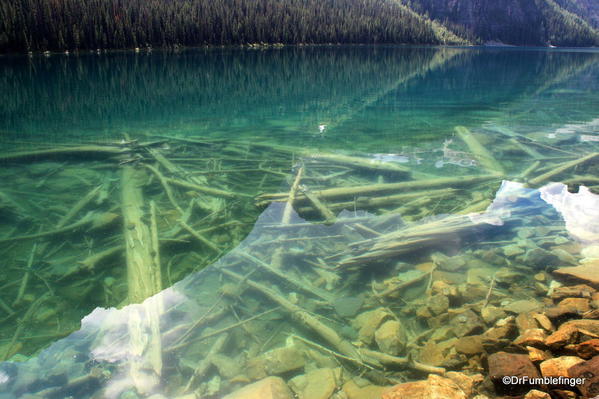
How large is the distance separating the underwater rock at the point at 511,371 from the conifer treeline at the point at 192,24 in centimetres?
7530

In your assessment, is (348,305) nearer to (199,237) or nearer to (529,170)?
(199,237)

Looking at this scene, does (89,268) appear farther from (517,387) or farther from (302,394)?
(517,387)

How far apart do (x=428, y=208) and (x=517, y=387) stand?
4388mm

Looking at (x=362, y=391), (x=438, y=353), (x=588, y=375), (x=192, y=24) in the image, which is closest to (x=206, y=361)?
(x=362, y=391)

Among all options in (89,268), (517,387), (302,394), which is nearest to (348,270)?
(302,394)

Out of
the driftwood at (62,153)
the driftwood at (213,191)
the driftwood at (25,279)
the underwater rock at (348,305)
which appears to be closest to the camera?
the underwater rock at (348,305)

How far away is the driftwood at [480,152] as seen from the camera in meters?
9.91

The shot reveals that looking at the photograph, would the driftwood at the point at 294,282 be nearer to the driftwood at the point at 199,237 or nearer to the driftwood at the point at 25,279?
the driftwood at the point at 199,237

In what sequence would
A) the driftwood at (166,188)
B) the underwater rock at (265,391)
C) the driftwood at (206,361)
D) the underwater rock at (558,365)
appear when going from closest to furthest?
the underwater rock at (558,365), the underwater rock at (265,391), the driftwood at (206,361), the driftwood at (166,188)

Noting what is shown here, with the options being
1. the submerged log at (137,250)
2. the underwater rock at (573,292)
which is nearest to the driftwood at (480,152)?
the underwater rock at (573,292)

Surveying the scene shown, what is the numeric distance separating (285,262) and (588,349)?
3.54 metres

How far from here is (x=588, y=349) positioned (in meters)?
3.48

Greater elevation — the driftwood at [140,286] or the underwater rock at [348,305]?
the driftwood at [140,286]

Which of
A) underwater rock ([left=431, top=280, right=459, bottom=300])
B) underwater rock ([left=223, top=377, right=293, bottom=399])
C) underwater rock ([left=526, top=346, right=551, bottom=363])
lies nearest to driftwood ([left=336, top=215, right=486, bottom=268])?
underwater rock ([left=431, top=280, right=459, bottom=300])
